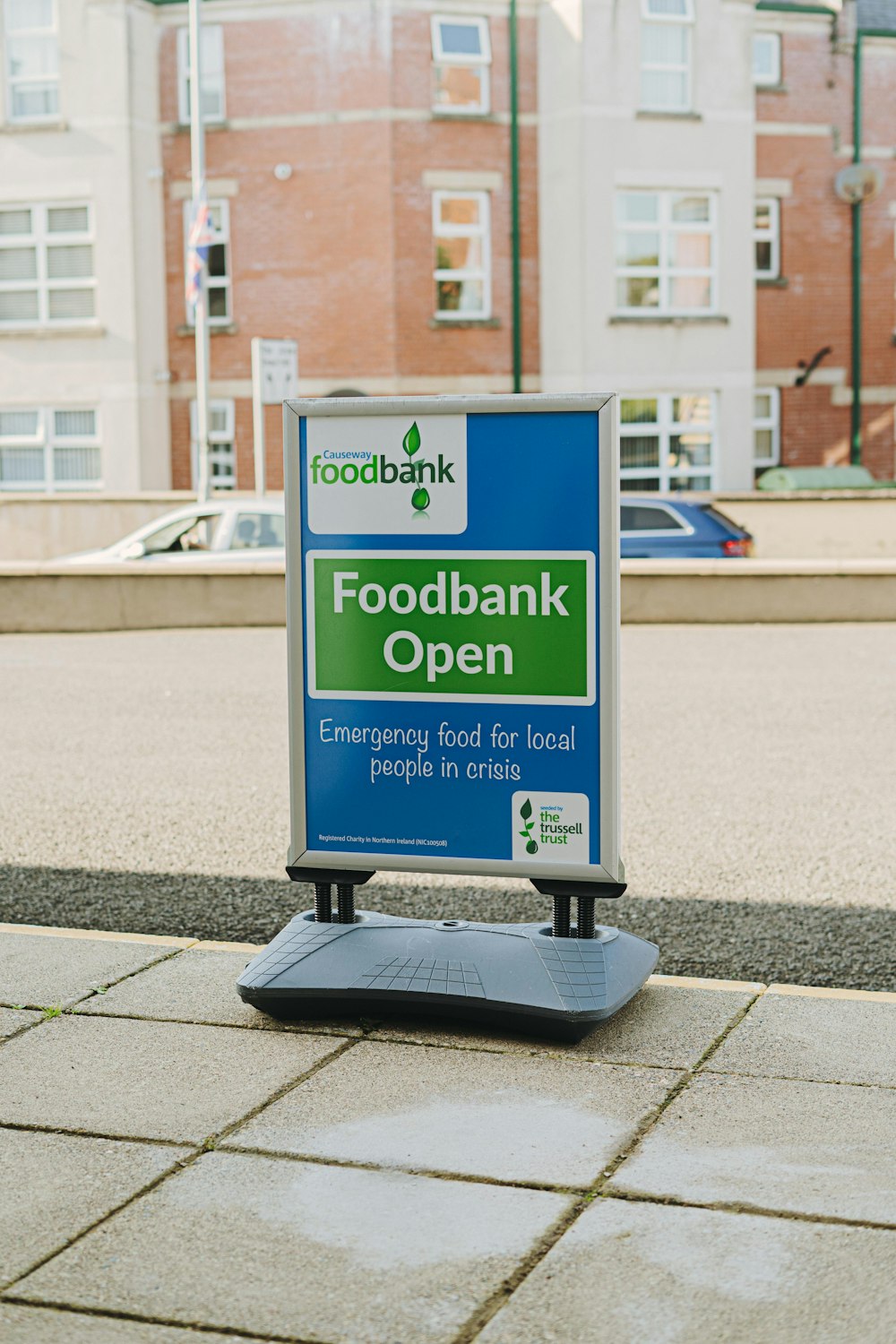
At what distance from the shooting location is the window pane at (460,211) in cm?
2927

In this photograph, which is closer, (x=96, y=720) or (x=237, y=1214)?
(x=237, y=1214)

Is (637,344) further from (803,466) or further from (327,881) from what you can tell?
(327,881)

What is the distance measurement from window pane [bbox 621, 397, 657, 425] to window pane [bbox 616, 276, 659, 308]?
1.69m

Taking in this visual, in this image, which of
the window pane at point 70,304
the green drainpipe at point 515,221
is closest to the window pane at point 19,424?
the window pane at point 70,304

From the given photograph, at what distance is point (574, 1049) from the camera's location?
4.05 metres

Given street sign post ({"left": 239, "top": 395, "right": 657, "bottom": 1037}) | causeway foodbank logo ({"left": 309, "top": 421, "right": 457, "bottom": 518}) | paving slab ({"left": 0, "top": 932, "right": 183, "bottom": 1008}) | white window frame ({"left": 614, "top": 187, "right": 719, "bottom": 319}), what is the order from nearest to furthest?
street sign post ({"left": 239, "top": 395, "right": 657, "bottom": 1037})
causeway foodbank logo ({"left": 309, "top": 421, "right": 457, "bottom": 518})
paving slab ({"left": 0, "top": 932, "right": 183, "bottom": 1008})
white window frame ({"left": 614, "top": 187, "right": 719, "bottom": 319})

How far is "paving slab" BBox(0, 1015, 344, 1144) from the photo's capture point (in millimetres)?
3592

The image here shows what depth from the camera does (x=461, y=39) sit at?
2889 cm

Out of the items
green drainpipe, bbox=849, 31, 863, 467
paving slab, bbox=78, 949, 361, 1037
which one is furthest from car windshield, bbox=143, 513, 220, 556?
green drainpipe, bbox=849, 31, 863, 467

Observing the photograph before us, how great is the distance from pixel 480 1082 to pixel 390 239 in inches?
1036

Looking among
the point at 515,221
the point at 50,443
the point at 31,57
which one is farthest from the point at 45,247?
the point at 515,221

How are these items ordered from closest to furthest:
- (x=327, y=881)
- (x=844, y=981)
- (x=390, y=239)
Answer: (x=327, y=881), (x=844, y=981), (x=390, y=239)

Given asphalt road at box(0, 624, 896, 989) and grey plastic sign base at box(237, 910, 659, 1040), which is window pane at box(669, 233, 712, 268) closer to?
asphalt road at box(0, 624, 896, 989)

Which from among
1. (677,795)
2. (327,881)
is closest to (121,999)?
(327,881)
